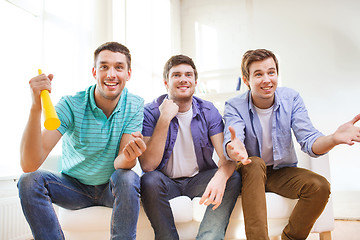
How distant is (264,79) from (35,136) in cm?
97

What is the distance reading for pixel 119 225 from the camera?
1.00m

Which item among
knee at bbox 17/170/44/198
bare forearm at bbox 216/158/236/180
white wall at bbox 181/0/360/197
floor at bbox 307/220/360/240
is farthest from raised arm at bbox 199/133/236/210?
white wall at bbox 181/0/360/197

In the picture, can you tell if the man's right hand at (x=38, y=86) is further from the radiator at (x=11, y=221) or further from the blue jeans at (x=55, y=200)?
the radiator at (x=11, y=221)

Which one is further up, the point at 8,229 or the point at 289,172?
the point at 289,172

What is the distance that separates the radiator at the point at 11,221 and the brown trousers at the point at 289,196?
3.82 feet

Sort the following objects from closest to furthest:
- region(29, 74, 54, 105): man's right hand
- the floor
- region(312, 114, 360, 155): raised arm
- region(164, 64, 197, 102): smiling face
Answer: region(29, 74, 54, 105): man's right hand
region(312, 114, 360, 155): raised arm
region(164, 64, 197, 102): smiling face
the floor

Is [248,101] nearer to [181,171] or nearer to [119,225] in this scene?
[181,171]

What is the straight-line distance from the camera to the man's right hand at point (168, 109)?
139 centimetres

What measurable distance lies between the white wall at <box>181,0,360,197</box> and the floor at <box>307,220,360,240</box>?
50cm

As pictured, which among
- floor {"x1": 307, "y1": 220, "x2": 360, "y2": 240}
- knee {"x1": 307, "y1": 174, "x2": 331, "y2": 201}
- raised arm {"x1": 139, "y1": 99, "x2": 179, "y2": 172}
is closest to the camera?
knee {"x1": 307, "y1": 174, "x2": 331, "y2": 201}

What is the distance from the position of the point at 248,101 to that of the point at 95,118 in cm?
72

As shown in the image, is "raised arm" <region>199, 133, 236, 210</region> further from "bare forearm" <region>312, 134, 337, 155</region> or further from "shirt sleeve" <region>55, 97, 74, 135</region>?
"shirt sleeve" <region>55, 97, 74, 135</region>

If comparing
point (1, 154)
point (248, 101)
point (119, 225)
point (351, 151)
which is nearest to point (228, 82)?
point (351, 151)

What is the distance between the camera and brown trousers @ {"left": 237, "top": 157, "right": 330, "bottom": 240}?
1.12 m
